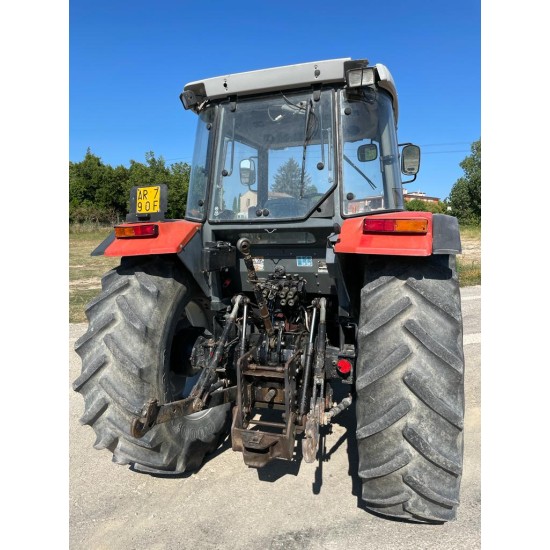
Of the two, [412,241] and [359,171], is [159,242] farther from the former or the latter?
[412,241]

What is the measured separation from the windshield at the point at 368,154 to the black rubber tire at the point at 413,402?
837 mm

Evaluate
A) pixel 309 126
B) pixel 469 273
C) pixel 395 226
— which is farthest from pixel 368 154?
pixel 469 273

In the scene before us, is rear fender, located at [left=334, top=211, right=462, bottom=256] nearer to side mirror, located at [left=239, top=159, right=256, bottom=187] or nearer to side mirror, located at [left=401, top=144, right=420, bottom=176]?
side mirror, located at [left=239, top=159, right=256, bottom=187]

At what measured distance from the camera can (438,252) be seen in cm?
219

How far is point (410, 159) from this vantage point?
3650 mm

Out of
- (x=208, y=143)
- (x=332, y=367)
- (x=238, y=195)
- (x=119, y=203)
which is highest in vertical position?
(x=119, y=203)

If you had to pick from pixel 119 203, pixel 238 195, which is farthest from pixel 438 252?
pixel 119 203

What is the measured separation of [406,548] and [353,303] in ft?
4.42

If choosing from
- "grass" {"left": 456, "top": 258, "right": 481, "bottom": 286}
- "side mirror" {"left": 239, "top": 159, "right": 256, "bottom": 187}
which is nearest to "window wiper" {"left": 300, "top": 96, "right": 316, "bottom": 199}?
"side mirror" {"left": 239, "top": 159, "right": 256, "bottom": 187}

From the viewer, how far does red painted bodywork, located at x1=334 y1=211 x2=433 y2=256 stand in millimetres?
2166

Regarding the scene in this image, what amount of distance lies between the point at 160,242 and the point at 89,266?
12216 millimetres

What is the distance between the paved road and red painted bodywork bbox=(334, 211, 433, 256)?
146 cm

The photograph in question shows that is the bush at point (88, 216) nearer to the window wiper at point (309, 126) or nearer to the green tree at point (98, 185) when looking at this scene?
the green tree at point (98, 185)
